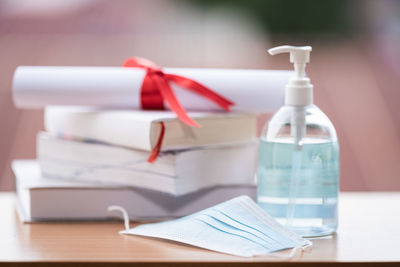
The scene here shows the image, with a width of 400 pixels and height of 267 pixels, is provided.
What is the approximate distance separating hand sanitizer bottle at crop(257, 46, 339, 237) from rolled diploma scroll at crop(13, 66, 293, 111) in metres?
0.09

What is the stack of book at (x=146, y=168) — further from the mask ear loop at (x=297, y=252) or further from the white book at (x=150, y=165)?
the mask ear loop at (x=297, y=252)

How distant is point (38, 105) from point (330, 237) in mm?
325

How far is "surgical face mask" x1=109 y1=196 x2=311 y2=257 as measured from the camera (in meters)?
0.47

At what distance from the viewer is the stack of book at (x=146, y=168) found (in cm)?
55

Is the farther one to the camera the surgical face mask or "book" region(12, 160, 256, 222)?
"book" region(12, 160, 256, 222)

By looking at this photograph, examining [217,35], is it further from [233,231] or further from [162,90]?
[233,231]

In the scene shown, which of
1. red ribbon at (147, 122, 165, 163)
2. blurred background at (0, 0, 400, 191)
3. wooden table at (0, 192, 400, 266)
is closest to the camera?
wooden table at (0, 192, 400, 266)

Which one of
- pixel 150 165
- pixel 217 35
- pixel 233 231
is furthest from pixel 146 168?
pixel 217 35

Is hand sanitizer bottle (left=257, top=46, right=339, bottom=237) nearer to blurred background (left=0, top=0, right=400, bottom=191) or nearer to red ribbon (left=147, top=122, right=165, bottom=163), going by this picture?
red ribbon (left=147, top=122, right=165, bottom=163)

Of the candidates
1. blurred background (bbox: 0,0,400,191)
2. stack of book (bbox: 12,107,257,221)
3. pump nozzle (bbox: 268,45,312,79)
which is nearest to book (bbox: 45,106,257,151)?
stack of book (bbox: 12,107,257,221)

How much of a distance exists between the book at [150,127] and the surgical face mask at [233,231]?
Result: 78 mm

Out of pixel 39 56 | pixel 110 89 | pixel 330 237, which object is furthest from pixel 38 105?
pixel 39 56

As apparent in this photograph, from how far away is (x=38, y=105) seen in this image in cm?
63

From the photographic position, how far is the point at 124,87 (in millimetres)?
622
